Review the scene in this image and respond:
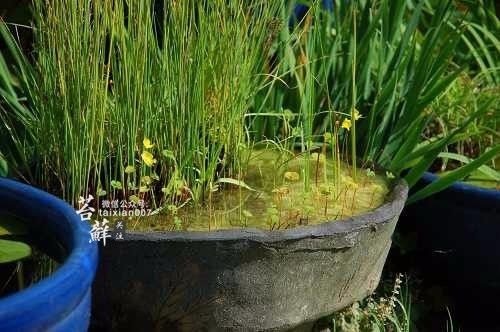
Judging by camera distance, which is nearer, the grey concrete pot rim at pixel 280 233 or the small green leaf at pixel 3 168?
the grey concrete pot rim at pixel 280 233

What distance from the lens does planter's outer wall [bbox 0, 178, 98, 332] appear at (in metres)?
1.34

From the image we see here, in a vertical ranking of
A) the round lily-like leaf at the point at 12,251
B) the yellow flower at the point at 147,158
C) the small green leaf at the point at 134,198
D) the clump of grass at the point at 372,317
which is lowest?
the clump of grass at the point at 372,317

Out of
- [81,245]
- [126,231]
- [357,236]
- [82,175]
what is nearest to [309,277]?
[357,236]

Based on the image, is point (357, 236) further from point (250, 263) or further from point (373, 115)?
point (373, 115)

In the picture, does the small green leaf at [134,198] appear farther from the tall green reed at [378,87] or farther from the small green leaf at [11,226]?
the tall green reed at [378,87]

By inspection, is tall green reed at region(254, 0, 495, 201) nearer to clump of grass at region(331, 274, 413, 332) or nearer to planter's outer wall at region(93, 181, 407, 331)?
clump of grass at region(331, 274, 413, 332)

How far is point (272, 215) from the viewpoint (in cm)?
208

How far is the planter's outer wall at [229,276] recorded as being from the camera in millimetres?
1961

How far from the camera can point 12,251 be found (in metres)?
1.69

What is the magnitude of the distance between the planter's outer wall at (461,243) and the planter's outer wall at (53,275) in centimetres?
130

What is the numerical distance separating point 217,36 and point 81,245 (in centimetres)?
79

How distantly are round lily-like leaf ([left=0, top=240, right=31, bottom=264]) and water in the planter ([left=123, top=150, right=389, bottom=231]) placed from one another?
0.40 meters

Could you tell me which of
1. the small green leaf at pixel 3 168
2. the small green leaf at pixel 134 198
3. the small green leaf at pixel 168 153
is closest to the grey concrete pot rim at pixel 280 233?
the small green leaf at pixel 134 198

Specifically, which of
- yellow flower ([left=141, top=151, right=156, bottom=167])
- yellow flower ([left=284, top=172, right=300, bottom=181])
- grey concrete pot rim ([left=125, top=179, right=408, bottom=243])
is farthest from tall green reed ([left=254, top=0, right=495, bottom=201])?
yellow flower ([left=141, top=151, right=156, bottom=167])
